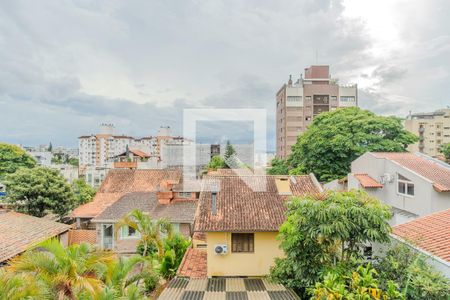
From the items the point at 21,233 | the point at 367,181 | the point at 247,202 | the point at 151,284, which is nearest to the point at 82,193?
the point at 21,233

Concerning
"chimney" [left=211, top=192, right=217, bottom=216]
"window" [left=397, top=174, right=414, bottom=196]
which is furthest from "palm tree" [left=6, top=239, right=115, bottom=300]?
"window" [left=397, top=174, right=414, bottom=196]

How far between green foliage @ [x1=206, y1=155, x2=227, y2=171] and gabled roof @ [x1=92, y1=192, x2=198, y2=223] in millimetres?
21574

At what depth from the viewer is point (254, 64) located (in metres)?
24.2

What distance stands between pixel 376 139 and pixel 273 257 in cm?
2099

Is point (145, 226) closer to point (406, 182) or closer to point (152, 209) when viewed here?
point (152, 209)

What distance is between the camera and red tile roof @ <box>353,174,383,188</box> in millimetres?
18844

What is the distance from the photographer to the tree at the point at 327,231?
864cm

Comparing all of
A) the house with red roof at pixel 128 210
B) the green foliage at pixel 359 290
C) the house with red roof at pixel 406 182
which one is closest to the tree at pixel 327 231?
the green foliage at pixel 359 290

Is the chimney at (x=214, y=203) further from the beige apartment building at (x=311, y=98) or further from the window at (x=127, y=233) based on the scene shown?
the beige apartment building at (x=311, y=98)

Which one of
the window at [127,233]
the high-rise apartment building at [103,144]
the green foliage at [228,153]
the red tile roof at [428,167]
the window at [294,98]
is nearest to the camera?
the red tile roof at [428,167]

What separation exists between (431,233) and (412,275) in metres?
2.30

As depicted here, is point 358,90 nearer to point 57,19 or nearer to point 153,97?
point 153,97

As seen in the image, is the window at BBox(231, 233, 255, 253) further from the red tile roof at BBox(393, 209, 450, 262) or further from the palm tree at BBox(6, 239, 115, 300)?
the palm tree at BBox(6, 239, 115, 300)

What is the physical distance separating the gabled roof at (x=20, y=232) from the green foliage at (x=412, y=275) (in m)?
12.5
